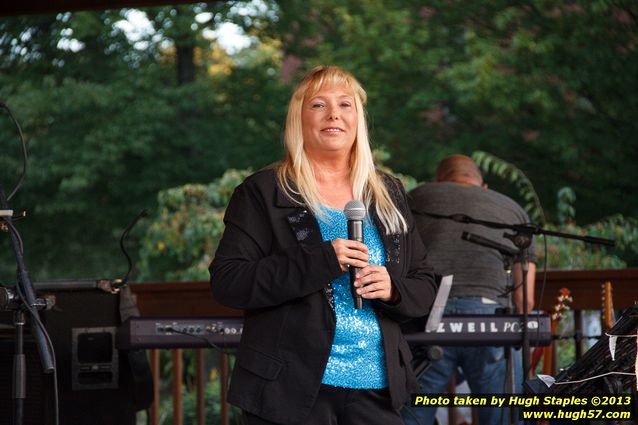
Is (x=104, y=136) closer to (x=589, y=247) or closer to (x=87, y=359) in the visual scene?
(x=589, y=247)

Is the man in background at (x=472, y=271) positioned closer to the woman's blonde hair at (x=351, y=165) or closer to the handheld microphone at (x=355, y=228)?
the woman's blonde hair at (x=351, y=165)

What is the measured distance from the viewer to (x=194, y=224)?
8.84 metres

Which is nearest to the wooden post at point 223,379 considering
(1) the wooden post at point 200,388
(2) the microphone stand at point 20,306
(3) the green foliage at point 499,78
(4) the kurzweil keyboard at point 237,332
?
(1) the wooden post at point 200,388

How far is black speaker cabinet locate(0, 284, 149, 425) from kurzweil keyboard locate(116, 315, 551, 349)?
233 mm

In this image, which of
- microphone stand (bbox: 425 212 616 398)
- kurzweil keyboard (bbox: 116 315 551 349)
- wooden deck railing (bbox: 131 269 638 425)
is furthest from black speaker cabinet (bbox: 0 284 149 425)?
microphone stand (bbox: 425 212 616 398)

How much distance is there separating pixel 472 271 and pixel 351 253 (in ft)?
6.89

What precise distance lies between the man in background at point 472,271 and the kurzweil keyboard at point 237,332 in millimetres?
256

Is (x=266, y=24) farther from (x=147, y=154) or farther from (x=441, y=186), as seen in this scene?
(x=441, y=186)

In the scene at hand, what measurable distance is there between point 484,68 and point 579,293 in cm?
656

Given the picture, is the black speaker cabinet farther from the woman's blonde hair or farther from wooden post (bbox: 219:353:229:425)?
the woman's blonde hair

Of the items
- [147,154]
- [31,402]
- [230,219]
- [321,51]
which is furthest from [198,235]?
[230,219]

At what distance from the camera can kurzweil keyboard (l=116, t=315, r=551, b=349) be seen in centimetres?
373

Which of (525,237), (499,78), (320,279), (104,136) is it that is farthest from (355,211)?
(104,136)

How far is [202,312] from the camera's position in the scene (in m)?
5.45
